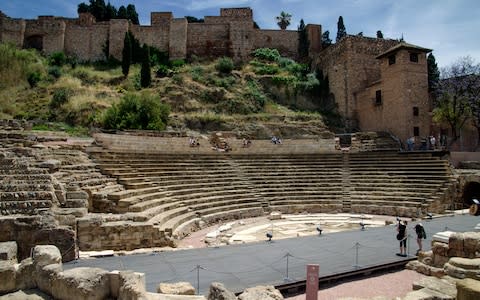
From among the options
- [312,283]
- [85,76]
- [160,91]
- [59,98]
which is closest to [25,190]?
[312,283]

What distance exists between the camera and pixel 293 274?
25.1 feet

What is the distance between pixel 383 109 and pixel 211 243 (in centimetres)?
→ 2064

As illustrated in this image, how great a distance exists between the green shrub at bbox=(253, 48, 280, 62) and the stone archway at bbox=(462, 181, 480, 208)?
25.0m

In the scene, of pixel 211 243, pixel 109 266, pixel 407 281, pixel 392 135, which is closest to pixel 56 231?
pixel 109 266

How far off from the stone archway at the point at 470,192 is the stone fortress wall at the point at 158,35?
2692 centimetres

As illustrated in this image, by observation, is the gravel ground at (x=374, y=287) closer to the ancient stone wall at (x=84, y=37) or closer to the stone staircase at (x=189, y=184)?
the stone staircase at (x=189, y=184)

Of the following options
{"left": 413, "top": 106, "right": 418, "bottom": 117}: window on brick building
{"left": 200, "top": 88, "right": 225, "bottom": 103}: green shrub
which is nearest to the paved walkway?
{"left": 413, "top": 106, "right": 418, "bottom": 117}: window on brick building

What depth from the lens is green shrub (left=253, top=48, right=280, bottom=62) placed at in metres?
39.2

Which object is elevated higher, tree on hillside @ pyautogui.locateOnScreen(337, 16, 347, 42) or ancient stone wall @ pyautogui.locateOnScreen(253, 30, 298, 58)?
tree on hillside @ pyautogui.locateOnScreen(337, 16, 347, 42)

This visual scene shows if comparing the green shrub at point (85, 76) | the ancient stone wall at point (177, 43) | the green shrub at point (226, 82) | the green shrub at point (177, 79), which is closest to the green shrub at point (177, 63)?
the ancient stone wall at point (177, 43)

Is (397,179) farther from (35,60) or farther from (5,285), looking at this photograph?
(35,60)

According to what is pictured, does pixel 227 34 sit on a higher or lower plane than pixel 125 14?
lower

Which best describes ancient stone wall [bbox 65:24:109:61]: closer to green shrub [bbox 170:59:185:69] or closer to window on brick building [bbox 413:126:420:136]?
green shrub [bbox 170:59:185:69]

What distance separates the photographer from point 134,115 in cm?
2283
